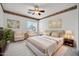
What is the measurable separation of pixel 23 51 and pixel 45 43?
0.43m

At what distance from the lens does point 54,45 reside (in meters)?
2.19

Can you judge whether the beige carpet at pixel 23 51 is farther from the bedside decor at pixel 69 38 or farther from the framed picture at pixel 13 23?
the framed picture at pixel 13 23

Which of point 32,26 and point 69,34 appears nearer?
point 69,34

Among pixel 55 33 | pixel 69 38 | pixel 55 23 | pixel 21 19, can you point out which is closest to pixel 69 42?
pixel 69 38

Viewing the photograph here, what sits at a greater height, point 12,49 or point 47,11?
point 47,11

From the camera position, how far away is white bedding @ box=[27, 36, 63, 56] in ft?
7.00

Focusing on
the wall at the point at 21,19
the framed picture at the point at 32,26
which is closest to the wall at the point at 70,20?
the framed picture at the point at 32,26

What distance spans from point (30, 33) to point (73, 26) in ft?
2.58

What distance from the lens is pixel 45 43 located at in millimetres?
2158

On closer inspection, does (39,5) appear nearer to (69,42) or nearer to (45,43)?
(45,43)

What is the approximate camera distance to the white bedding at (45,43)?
84.0 inches

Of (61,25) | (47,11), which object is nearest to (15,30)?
(47,11)

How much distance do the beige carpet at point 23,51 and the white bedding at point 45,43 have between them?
0.39 ft

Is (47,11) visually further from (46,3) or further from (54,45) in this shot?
(54,45)
